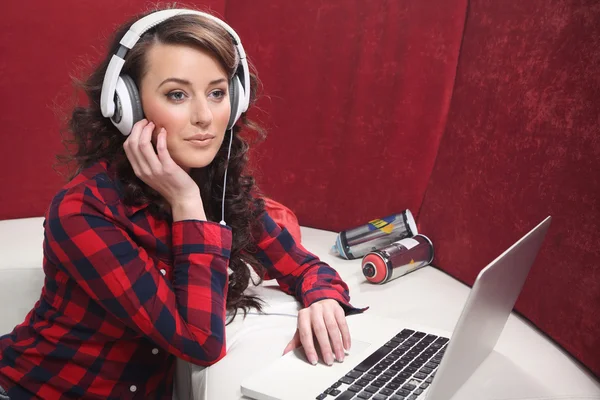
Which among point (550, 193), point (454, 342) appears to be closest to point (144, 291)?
→ point (454, 342)

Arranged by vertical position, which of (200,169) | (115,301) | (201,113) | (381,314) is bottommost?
(381,314)

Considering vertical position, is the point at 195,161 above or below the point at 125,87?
below

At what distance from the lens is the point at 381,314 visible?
119 centimetres

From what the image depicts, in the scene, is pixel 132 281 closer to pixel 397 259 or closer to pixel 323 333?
pixel 323 333

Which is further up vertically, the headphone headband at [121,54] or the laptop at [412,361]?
the headphone headband at [121,54]

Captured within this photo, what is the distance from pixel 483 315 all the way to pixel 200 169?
0.62 metres

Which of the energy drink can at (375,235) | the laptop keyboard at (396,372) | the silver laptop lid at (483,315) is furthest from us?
the energy drink can at (375,235)

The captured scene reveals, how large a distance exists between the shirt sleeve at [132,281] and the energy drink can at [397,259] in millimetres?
464

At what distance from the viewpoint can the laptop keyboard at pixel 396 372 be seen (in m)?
0.80

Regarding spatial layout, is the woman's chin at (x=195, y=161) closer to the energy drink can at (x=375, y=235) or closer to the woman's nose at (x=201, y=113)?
the woman's nose at (x=201, y=113)

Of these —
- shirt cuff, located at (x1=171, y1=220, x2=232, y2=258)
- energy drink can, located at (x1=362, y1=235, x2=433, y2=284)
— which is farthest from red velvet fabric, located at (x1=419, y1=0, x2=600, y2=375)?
shirt cuff, located at (x1=171, y1=220, x2=232, y2=258)

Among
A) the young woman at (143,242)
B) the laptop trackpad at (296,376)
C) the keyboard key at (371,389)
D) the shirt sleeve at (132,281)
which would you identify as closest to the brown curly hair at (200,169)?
the young woman at (143,242)

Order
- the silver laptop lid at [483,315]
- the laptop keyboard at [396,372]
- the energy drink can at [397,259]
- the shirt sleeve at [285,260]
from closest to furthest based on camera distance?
1. the silver laptop lid at [483,315]
2. the laptop keyboard at [396,372]
3. the shirt sleeve at [285,260]
4. the energy drink can at [397,259]

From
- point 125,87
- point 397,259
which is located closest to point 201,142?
point 125,87
